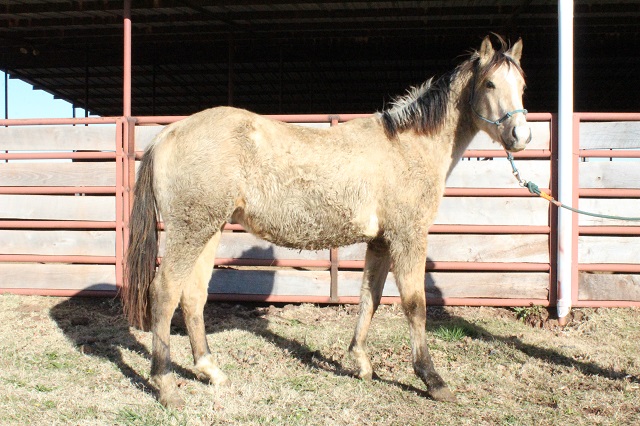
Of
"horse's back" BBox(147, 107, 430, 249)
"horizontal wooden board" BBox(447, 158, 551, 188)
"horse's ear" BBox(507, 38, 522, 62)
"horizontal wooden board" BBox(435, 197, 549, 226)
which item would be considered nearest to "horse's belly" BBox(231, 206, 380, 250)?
"horse's back" BBox(147, 107, 430, 249)

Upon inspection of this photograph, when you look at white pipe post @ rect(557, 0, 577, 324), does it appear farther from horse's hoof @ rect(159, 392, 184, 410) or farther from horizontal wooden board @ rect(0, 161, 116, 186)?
horizontal wooden board @ rect(0, 161, 116, 186)

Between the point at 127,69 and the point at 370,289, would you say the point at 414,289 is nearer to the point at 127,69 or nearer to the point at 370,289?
the point at 370,289

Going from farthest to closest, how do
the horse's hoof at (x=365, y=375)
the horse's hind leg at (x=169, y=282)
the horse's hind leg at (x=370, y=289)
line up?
the horse's hind leg at (x=370, y=289), the horse's hoof at (x=365, y=375), the horse's hind leg at (x=169, y=282)

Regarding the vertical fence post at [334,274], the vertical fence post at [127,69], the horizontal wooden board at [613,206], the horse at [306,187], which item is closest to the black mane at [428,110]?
the horse at [306,187]

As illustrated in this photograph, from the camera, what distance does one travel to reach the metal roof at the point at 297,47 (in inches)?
353

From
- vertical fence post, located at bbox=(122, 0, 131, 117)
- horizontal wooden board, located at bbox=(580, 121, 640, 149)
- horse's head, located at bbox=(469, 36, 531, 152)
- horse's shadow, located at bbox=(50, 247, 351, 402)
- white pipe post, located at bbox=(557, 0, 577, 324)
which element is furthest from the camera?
vertical fence post, located at bbox=(122, 0, 131, 117)

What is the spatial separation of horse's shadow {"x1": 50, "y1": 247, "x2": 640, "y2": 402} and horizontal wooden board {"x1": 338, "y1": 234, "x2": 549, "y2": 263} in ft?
1.29

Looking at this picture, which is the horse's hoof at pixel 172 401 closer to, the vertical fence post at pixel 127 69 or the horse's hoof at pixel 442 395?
the horse's hoof at pixel 442 395

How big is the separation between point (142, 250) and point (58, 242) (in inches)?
121

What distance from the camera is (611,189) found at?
6.14 m

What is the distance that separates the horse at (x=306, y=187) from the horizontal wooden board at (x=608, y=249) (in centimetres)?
248

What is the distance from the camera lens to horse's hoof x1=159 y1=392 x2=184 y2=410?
12.4 ft

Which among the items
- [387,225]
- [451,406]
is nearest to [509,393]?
[451,406]

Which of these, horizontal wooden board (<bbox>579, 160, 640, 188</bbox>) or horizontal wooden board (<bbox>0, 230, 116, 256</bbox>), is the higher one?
horizontal wooden board (<bbox>579, 160, 640, 188</bbox>)
